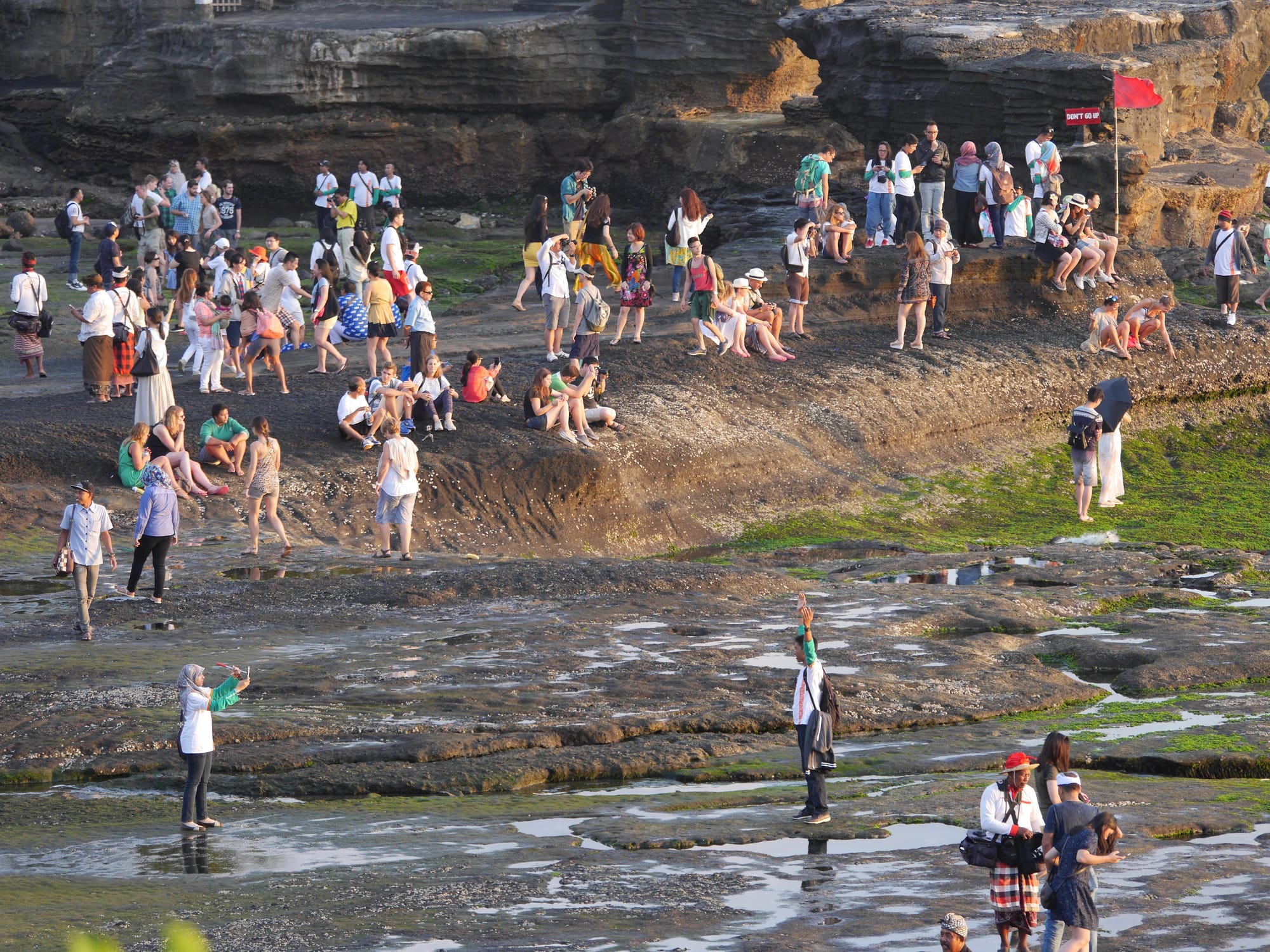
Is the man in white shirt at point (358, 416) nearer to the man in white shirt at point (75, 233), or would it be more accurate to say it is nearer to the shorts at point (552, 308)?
the shorts at point (552, 308)

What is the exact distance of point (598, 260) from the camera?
78.6 ft

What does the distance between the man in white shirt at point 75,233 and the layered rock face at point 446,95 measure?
23.2 ft

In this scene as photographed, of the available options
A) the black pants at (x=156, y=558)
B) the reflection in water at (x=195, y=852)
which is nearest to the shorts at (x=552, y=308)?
the black pants at (x=156, y=558)

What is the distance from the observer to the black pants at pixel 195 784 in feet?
35.7

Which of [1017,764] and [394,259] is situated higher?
[394,259]

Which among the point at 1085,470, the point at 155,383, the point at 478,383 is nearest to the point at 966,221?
the point at 1085,470

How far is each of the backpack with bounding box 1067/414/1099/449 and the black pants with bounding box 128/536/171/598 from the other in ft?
37.8

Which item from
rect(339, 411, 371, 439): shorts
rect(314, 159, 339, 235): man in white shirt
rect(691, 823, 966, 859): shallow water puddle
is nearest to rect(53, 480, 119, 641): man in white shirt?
rect(339, 411, 371, 439): shorts

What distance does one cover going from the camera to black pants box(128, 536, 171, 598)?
1533cm

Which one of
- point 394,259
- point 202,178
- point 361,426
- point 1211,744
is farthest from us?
point 202,178

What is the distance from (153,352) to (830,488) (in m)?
8.72

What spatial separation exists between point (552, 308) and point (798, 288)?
4.20 metres

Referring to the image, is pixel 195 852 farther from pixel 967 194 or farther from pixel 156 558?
pixel 967 194

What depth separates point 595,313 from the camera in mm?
21484
